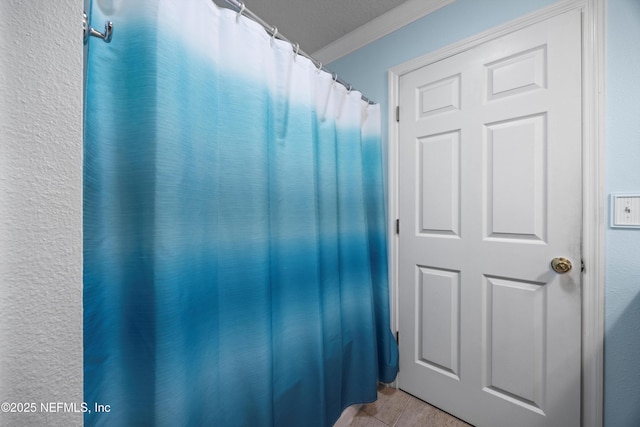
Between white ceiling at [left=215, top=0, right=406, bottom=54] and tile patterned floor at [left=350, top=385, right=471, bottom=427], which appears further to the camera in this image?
white ceiling at [left=215, top=0, right=406, bottom=54]

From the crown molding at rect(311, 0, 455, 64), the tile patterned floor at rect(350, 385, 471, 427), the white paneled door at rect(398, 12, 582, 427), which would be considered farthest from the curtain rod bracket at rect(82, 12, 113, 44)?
the tile patterned floor at rect(350, 385, 471, 427)

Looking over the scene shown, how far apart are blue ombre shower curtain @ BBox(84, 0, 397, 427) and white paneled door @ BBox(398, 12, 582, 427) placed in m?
0.44

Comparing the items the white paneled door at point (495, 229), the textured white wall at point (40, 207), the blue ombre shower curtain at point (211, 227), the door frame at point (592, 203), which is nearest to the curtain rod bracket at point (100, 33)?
the blue ombre shower curtain at point (211, 227)

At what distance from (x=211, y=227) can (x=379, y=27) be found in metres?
1.57

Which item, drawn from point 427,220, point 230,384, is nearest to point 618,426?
point 427,220

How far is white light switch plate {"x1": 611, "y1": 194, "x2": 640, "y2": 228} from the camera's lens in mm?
851

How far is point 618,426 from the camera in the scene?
0.87 meters

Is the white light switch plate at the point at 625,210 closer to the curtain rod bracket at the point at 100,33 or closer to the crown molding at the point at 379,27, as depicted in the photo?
the crown molding at the point at 379,27

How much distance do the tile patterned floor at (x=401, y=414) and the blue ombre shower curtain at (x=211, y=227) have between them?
0.62 feet

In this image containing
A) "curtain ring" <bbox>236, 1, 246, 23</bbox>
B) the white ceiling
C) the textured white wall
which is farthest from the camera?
the white ceiling

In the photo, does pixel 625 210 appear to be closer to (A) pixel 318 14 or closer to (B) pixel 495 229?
(B) pixel 495 229

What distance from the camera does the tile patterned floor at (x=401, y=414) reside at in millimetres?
1205

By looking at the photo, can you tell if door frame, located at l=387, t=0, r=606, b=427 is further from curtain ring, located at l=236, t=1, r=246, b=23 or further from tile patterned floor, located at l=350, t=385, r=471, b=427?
curtain ring, located at l=236, t=1, r=246, b=23

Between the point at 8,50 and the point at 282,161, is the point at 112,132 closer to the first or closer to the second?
the point at 8,50
